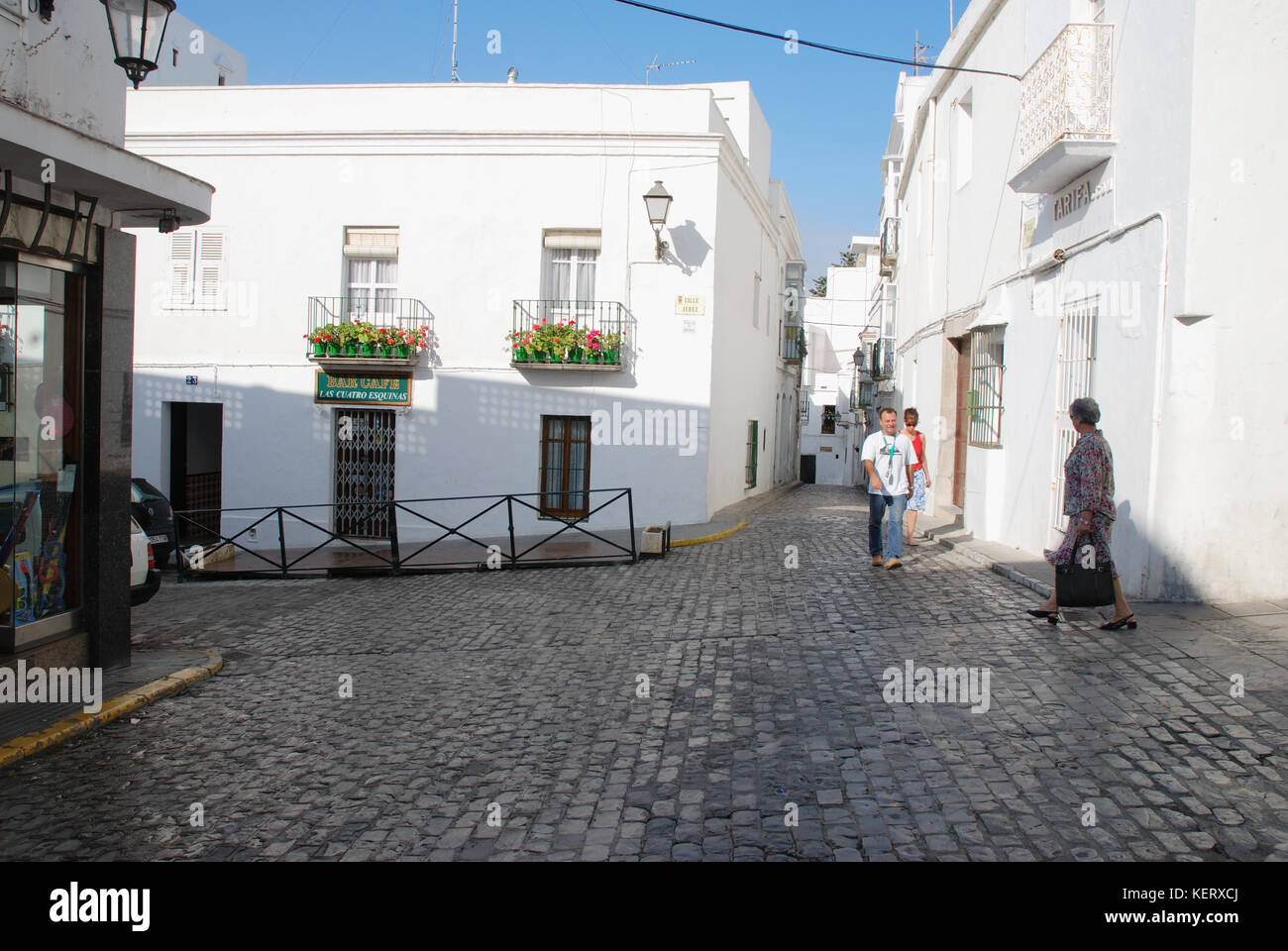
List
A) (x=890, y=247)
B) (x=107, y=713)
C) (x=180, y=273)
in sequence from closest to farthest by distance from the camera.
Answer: (x=107, y=713), (x=180, y=273), (x=890, y=247)

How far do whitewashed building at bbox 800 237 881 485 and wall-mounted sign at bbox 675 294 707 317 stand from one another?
30478 mm

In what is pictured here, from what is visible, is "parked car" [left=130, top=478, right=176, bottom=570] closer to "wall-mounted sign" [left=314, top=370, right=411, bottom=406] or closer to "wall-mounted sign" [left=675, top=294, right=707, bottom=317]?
"wall-mounted sign" [left=314, top=370, right=411, bottom=406]

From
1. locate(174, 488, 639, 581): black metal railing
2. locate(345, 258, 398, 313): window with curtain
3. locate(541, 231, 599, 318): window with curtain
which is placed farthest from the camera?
locate(345, 258, 398, 313): window with curtain

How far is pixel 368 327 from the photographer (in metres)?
16.5

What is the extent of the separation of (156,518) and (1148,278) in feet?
41.1

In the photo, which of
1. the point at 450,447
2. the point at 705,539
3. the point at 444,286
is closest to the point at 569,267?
the point at 444,286

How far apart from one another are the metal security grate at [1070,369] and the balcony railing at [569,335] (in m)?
7.56

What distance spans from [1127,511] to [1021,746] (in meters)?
3.99

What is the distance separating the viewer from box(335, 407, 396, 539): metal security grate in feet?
56.4

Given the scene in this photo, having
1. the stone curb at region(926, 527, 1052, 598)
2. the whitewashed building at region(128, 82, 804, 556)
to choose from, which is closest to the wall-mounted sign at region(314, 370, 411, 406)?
the whitewashed building at region(128, 82, 804, 556)

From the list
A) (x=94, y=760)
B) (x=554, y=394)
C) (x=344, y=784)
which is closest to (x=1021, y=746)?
(x=344, y=784)

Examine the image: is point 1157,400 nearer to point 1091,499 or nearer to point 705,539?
point 1091,499

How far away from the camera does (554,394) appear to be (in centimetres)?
1662
